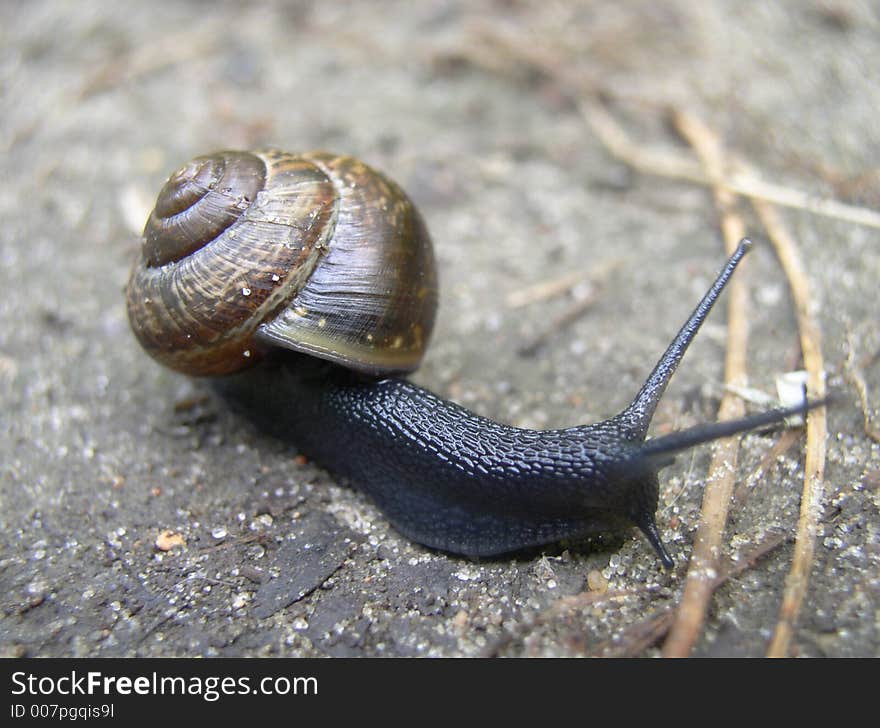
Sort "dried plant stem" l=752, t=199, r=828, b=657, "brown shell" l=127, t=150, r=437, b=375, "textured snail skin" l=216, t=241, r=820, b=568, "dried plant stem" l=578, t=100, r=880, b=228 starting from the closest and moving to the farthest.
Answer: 1. "dried plant stem" l=752, t=199, r=828, b=657
2. "textured snail skin" l=216, t=241, r=820, b=568
3. "brown shell" l=127, t=150, r=437, b=375
4. "dried plant stem" l=578, t=100, r=880, b=228

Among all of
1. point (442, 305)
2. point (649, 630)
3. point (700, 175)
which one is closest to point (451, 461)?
point (649, 630)

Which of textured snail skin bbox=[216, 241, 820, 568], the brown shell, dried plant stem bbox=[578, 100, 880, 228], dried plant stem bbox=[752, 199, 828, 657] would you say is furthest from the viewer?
dried plant stem bbox=[578, 100, 880, 228]

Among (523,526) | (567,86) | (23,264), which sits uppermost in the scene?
(567,86)

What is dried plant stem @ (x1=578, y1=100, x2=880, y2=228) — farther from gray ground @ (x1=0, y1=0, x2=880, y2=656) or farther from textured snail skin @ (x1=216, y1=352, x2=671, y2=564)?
textured snail skin @ (x1=216, y1=352, x2=671, y2=564)

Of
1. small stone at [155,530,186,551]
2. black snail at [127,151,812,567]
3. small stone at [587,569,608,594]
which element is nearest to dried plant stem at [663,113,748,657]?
black snail at [127,151,812,567]
